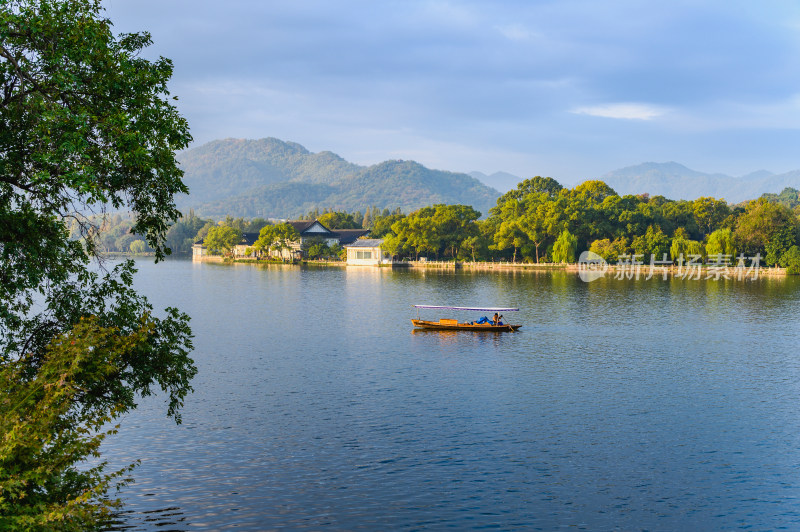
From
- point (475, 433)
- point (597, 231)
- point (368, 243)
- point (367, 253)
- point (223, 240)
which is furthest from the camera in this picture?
point (223, 240)

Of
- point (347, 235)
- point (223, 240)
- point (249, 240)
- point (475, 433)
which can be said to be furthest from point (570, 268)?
point (475, 433)

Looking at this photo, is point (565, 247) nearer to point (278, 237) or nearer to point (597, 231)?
point (597, 231)

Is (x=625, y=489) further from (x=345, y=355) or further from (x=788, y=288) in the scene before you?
(x=788, y=288)

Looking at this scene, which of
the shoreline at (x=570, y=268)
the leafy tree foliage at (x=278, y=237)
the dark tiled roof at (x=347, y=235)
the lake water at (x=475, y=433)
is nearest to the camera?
the lake water at (x=475, y=433)

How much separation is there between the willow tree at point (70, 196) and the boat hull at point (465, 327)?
3182cm

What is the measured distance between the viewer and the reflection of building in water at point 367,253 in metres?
138

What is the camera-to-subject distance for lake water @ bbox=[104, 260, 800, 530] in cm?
1678

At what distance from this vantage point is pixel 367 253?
463 feet

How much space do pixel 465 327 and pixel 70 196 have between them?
116ft

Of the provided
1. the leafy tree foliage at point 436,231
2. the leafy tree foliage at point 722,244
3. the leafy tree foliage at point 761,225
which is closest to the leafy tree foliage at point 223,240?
the leafy tree foliage at point 436,231

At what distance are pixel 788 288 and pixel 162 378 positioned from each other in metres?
82.7

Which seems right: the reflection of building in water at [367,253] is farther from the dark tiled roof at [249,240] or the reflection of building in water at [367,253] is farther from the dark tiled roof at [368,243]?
the dark tiled roof at [249,240]

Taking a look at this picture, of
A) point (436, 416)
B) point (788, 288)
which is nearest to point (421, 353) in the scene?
point (436, 416)

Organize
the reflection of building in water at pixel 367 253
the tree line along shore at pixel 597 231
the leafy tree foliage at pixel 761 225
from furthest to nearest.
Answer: the reflection of building in water at pixel 367 253
the tree line along shore at pixel 597 231
the leafy tree foliage at pixel 761 225
